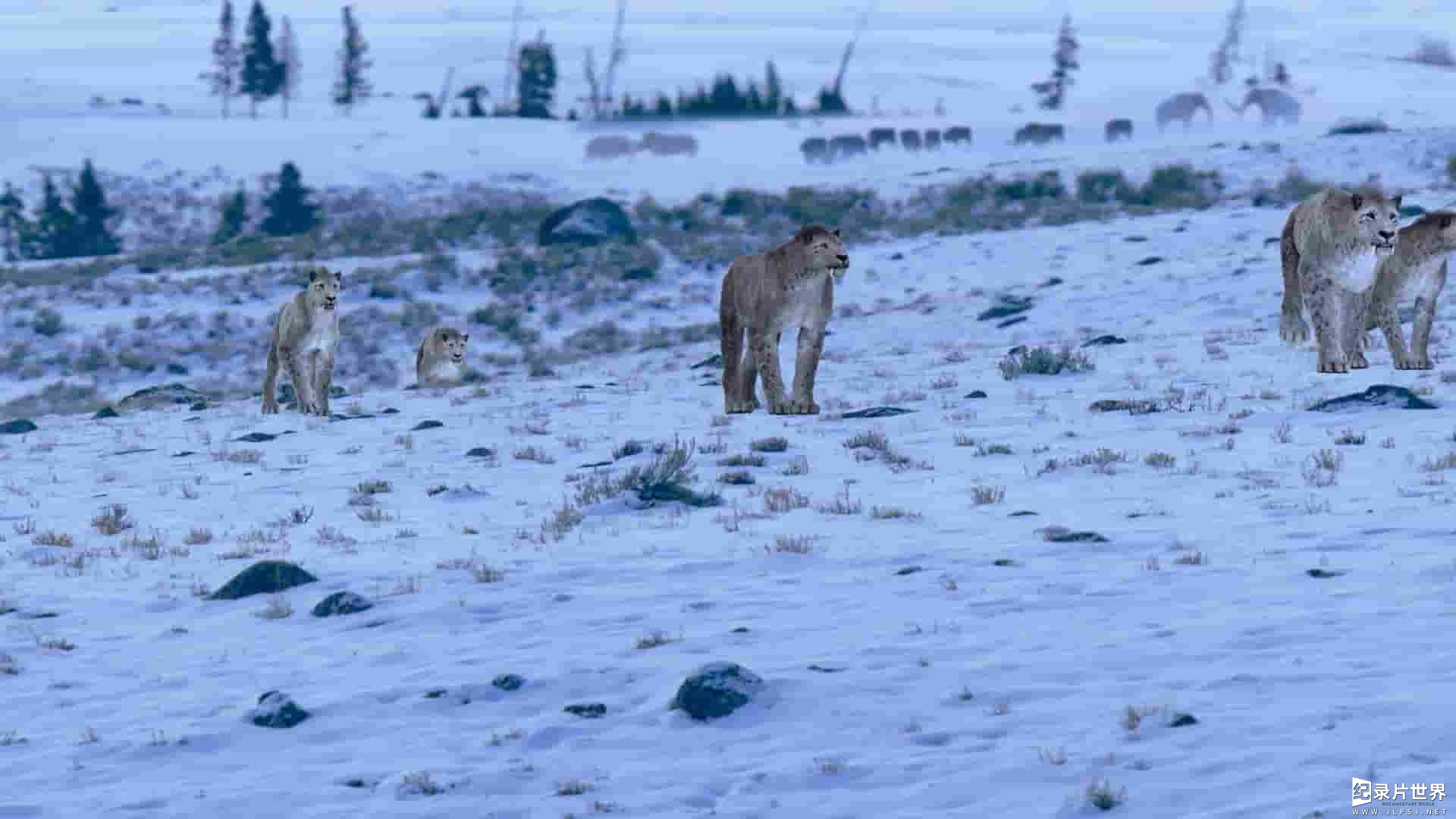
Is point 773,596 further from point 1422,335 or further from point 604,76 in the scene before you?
point 604,76

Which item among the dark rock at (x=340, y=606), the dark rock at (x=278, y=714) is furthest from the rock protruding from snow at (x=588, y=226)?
the dark rock at (x=278, y=714)

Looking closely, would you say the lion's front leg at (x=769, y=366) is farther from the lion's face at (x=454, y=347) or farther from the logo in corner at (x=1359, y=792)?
the logo in corner at (x=1359, y=792)

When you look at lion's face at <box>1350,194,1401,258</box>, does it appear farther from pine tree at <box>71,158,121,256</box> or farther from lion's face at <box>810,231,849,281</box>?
pine tree at <box>71,158,121,256</box>

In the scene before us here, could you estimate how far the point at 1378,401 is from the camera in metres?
15.0

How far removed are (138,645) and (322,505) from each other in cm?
401

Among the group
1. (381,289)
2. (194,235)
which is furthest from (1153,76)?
(381,289)

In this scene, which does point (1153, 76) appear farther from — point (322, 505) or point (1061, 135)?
point (322, 505)

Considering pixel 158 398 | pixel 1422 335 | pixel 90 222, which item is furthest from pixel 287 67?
pixel 1422 335

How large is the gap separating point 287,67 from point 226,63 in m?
5.04

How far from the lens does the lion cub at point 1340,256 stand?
1588 cm

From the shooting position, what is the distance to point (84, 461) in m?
17.2

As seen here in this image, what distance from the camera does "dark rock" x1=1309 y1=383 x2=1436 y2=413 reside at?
1486cm

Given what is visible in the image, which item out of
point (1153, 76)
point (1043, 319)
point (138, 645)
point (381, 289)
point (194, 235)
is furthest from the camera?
point (1153, 76)

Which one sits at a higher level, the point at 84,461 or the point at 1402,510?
the point at 1402,510
